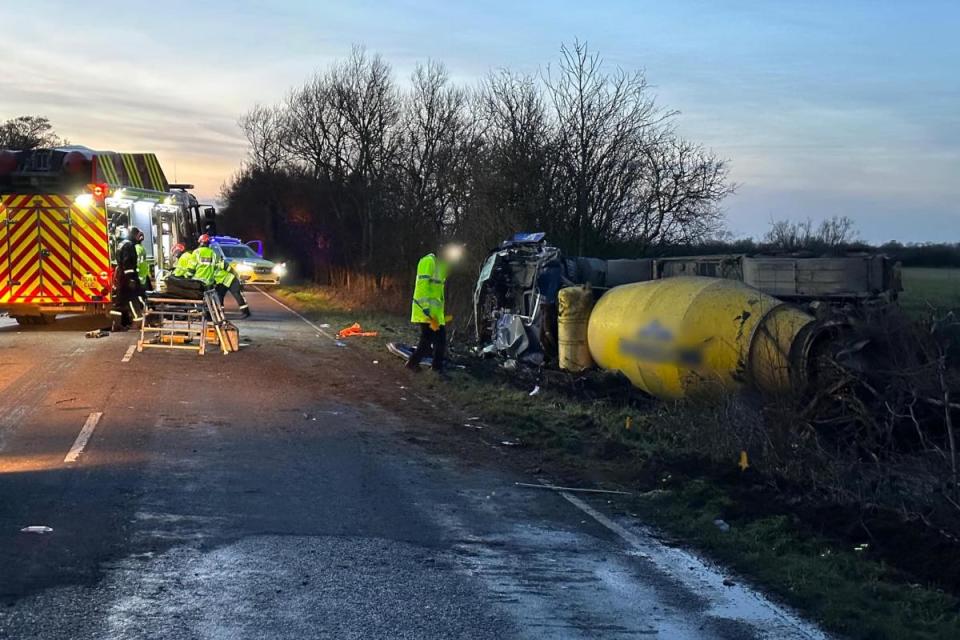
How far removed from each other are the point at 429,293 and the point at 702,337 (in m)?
5.21

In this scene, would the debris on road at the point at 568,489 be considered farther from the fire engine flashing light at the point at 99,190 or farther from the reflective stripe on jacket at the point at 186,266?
the fire engine flashing light at the point at 99,190

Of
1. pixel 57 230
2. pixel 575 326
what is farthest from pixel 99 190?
pixel 575 326

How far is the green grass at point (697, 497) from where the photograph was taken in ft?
17.8

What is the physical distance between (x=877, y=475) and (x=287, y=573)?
4774 mm

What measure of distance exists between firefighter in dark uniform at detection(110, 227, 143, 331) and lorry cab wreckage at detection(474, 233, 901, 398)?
28.2 ft

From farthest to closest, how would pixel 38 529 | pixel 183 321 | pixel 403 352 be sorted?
pixel 183 321, pixel 403 352, pixel 38 529

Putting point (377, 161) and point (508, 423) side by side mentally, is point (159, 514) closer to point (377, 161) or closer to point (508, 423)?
point (508, 423)

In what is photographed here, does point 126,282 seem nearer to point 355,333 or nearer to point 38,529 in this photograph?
point 355,333

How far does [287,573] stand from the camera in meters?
5.65

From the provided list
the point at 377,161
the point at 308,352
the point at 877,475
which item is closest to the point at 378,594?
the point at 877,475

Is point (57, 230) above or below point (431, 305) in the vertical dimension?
above

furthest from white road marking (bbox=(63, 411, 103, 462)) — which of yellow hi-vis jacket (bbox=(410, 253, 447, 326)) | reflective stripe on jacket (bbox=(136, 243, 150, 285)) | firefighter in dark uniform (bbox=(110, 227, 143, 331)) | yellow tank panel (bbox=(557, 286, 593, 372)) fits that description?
reflective stripe on jacket (bbox=(136, 243, 150, 285))

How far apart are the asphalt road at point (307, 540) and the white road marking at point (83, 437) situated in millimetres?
25

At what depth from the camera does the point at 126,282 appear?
20.2 metres
